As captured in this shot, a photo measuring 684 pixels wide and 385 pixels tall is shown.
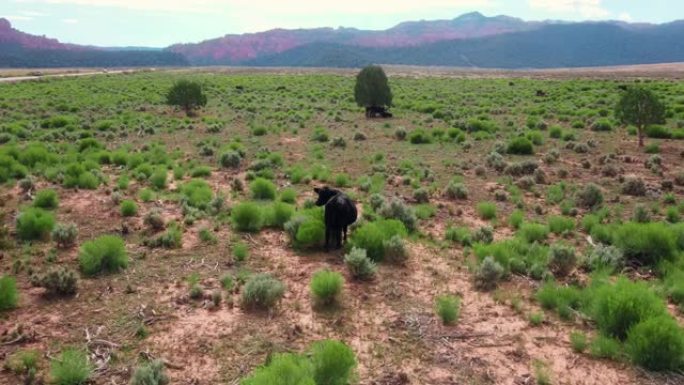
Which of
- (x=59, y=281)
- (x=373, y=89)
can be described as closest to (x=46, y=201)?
(x=59, y=281)

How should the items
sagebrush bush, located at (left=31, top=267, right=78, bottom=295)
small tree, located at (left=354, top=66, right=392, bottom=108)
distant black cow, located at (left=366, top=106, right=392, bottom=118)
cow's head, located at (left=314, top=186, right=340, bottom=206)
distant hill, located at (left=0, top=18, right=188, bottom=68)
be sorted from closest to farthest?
1. sagebrush bush, located at (left=31, top=267, right=78, bottom=295)
2. cow's head, located at (left=314, top=186, right=340, bottom=206)
3. distant black cow, located at (left=366, top=106, right=392, bottom=118)
4. small tree, located at (left=354, top=66, right=392, bottom=108)
5. distant hill, located at (left=0, top=18, right=188, bottom=68)

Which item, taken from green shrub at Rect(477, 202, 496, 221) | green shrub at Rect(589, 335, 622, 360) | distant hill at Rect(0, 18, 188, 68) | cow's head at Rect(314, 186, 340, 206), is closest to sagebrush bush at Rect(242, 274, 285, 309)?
cow's head at Rect(314, 186, 340, 206)

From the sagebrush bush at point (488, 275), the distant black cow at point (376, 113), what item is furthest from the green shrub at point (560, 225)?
the distant black cow at point (376, 113)

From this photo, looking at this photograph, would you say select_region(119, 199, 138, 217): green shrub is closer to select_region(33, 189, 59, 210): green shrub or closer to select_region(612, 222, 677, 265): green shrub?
select_region(33, 189, 59, 210): green shrub

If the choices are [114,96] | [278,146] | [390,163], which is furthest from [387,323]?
[114,96]

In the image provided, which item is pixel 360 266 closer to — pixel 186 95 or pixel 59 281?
pixel 59 281

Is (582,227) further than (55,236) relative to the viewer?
Yes

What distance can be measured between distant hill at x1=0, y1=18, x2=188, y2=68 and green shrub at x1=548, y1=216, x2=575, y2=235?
17080 cm

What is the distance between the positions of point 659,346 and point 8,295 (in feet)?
27.9

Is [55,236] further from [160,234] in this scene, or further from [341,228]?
[341,228]

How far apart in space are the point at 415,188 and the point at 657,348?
911 centimetres

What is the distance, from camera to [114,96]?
43.4 metres

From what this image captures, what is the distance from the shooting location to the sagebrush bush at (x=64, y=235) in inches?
380

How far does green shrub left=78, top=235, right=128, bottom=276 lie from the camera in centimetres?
852
